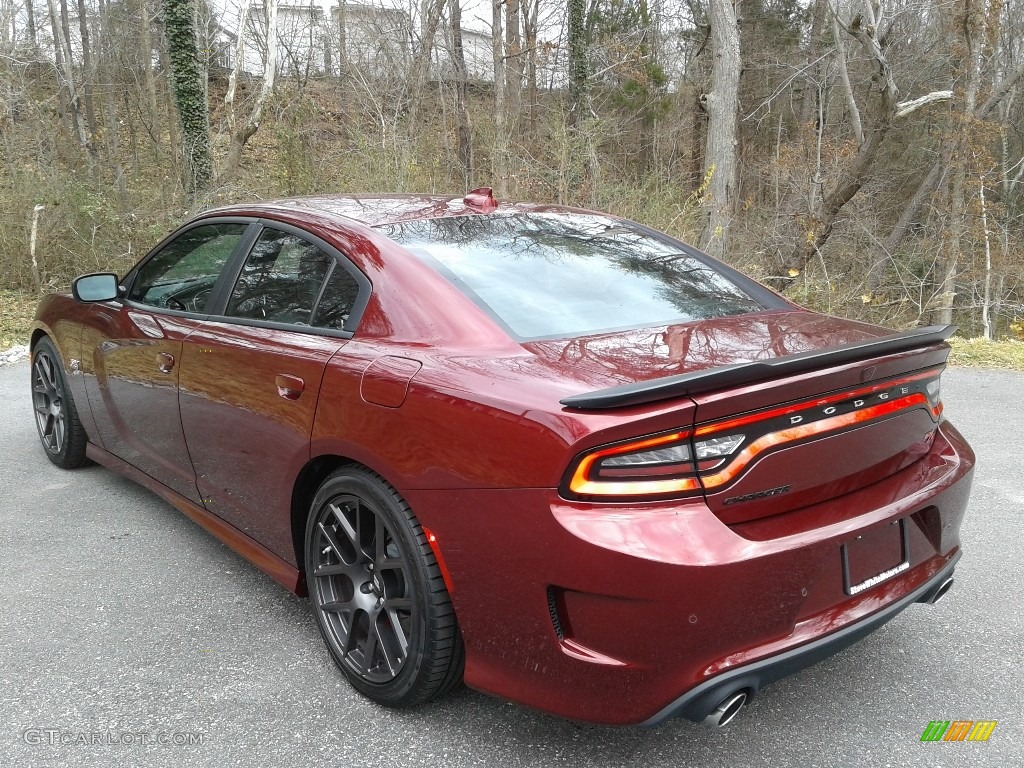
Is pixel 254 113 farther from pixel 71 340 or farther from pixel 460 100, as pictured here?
pixel 71 340

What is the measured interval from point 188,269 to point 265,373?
3.85 feet

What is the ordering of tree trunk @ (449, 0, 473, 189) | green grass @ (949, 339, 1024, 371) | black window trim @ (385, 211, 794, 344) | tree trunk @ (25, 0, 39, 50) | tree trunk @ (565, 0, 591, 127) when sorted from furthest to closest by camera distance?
tree trunk @ (25, 0, 39, 50), tree trunk @ (449, 0, 473, 189), tree trunk @ (565, 0, 591, 127), green grass @ (949, 339, 1024, 371), black window trim @ (385, 211, 794, 344)

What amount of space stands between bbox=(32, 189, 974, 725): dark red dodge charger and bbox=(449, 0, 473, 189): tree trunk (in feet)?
44.6

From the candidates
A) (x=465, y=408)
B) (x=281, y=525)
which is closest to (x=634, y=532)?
(x=465, y=408)

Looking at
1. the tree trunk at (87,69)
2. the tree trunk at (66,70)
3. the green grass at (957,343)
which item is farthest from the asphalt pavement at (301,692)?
the tree trunk at (87,69)

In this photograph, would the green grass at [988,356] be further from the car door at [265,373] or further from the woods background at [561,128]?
the car door at [265,373]

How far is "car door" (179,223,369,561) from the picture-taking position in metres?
2.51

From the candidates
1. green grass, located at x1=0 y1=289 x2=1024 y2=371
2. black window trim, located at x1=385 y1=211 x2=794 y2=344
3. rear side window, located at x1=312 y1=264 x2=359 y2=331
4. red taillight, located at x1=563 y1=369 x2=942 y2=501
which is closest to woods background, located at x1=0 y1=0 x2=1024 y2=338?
green grass, located at x1=0 y1=289 x2=1024 y2=371

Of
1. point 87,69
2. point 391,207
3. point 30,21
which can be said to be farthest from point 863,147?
point 30,21

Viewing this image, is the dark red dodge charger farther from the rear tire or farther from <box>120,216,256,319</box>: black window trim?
the rear tire

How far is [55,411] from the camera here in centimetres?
448

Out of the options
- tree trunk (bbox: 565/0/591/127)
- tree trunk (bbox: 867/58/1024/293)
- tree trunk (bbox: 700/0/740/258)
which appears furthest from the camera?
tree trunk (bbox: 867/58/1024/293)

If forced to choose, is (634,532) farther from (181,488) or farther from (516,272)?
(181,488)

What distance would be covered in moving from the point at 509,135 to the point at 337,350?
41.5 ft
